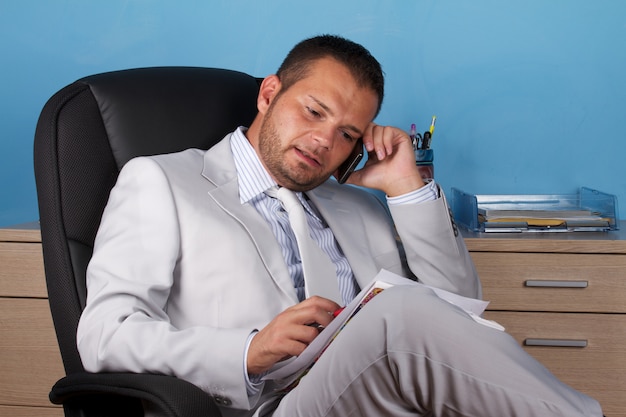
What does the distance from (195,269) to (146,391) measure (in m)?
0.35

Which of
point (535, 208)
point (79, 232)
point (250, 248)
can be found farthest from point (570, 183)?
point (79, 232)

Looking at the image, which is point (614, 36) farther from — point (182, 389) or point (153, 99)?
point (182, 389)

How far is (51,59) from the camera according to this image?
2.58 m

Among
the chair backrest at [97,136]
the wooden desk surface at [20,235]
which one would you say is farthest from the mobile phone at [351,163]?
the wooden desk surface at [20,235]

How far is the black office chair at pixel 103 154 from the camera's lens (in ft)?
4.07

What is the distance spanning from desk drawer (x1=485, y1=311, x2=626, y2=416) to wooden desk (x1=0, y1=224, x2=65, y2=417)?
130 centimetres

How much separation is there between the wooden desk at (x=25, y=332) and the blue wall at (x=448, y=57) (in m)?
0.65

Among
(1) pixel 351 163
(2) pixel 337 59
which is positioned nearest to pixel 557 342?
(1) pixel 351 163

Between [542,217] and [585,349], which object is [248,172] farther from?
[585,349]

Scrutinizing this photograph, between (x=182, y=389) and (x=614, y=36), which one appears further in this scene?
(x=614, y=36)

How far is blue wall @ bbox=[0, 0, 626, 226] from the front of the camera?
2.51 m

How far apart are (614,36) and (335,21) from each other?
93 cm

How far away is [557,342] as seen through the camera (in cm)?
214

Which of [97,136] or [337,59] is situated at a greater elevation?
[337,59]
